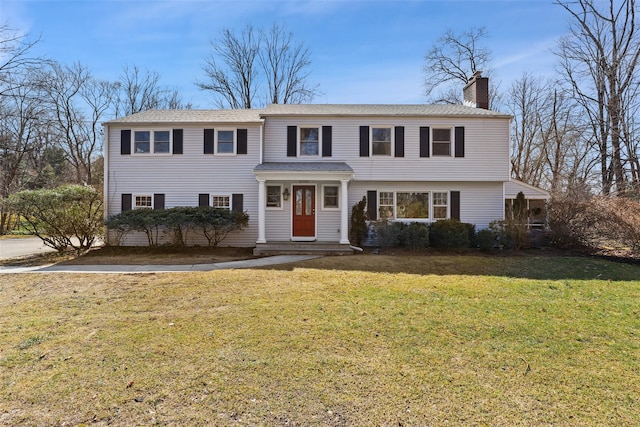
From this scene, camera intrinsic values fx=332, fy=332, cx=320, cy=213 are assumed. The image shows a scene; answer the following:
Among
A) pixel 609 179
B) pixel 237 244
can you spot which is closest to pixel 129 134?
pixel 237 244

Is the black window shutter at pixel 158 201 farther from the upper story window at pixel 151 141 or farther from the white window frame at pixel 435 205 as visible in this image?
the white window frame at pixel 435 205

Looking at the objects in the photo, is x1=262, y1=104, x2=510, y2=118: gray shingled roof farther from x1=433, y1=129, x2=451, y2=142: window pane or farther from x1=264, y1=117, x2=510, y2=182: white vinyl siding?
x1=433, y1=129, x2=451, y2=142: window pane

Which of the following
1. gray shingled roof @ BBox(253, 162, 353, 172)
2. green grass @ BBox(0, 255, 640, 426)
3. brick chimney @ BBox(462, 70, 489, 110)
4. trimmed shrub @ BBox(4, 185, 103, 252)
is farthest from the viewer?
brick chimney @ BBox(462, 70, 489, 110)

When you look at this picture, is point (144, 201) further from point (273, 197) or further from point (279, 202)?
point (279, 202)

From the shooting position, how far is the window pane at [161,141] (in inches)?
551

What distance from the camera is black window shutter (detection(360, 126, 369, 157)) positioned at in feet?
46.2

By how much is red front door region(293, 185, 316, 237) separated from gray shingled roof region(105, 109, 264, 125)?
340 cm

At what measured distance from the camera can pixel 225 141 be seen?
549 inches

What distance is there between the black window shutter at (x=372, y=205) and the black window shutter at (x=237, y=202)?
5357 mm

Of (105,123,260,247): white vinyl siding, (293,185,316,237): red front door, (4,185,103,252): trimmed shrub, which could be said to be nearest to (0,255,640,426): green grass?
(4,185,103,252): trimmed shrub

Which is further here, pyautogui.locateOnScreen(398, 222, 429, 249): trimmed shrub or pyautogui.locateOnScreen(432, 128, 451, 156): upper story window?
pyautogui.locateOnScreen(432, 128, 451, 156): upper story window

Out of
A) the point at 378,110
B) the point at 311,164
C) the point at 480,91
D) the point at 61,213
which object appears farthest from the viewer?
the point at 480,91

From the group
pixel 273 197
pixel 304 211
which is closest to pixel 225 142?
pixel 273 197

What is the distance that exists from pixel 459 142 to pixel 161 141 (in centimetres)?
1261
